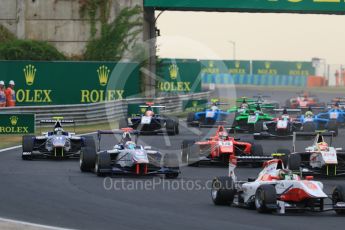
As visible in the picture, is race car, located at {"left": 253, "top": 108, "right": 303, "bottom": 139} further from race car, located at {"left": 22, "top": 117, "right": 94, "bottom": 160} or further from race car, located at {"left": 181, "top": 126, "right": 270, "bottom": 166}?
race car, located at {"left": 22, "top": 117, "right": 94, "bottom": 160}

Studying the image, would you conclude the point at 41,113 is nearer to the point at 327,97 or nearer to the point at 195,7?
the point at 195,7

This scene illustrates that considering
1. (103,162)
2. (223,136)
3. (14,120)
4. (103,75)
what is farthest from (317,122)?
(103,162)

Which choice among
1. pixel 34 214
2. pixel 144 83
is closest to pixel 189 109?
pixel 144 83

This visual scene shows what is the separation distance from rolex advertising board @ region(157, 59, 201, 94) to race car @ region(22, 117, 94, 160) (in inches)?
1300

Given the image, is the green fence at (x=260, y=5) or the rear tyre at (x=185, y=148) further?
the green fence at (x=260, y=5)

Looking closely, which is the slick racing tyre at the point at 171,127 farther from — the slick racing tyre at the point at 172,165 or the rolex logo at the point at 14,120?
the slick racing tyre at the point at 172,165

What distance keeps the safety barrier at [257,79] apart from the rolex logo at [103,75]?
71585mm

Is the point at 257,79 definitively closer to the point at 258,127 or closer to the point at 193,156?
the point at 258,127

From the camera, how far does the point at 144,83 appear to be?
52.1 meters

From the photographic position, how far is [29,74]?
44.5m

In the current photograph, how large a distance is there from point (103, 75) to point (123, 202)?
28.8m

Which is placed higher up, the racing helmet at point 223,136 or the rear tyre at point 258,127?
the racing helmet at point 223,136

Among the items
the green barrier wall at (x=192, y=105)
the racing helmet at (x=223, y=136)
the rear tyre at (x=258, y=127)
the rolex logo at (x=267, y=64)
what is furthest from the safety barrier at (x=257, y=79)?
the racing helmet at (x=223, y=136)

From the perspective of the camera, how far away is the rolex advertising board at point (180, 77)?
6153 cm
